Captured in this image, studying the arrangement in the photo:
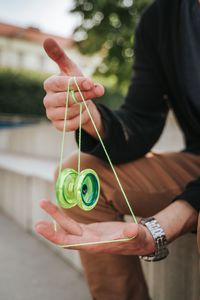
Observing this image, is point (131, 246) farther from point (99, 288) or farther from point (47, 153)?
point (47, 153)

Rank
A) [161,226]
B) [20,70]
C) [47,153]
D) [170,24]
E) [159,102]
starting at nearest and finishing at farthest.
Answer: [161,226] < [170,24] < [159,102] < [47,153] < [20,70]

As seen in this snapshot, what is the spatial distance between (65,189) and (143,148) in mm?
523

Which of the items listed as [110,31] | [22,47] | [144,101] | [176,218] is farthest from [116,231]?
[22,47]

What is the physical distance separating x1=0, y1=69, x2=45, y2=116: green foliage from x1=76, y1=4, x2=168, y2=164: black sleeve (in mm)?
11347

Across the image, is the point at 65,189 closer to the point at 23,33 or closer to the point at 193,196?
the point at 193,196

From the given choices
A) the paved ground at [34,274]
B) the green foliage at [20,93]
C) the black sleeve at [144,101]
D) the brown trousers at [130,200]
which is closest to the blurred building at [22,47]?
the green foliage at [20,93]

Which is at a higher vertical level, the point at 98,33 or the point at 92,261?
the point at 98,33

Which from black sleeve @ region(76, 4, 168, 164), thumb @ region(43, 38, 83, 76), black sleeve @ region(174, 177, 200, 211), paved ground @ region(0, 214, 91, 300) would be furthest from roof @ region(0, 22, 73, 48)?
black sleeve @ region(174, 177, 200, 211)

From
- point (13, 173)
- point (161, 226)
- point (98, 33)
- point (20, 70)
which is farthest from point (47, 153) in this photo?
point (20, 70)

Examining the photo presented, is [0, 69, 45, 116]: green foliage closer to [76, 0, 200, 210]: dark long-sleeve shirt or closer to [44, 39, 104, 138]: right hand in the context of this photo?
[76, 0, 200, 210]: dark long-sleeve shirt

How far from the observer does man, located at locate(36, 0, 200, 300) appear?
0.92 meters

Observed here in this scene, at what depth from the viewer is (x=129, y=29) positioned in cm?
420

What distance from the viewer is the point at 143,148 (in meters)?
1.25

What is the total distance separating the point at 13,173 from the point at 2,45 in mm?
22248
